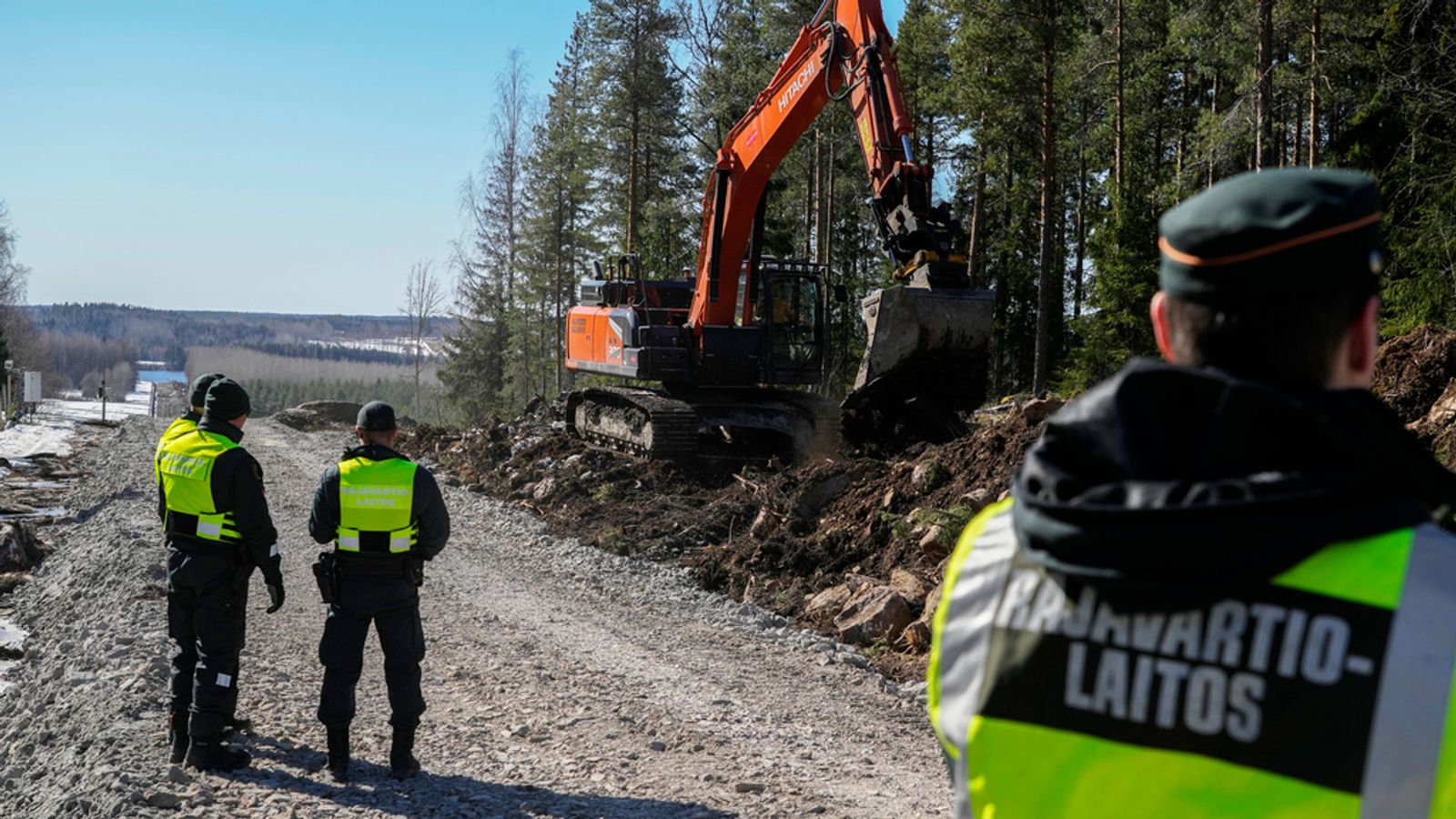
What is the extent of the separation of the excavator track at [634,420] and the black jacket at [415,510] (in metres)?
9.87

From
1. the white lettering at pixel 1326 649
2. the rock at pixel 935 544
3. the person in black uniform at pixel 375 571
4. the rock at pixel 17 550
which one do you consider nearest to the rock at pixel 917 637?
the rock at pixel 935 544

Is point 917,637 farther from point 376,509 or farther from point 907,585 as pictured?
point 376,509

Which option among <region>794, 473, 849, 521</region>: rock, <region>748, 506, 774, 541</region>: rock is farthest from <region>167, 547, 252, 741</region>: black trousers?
<region>794, 473, 849, 521</region>: rock

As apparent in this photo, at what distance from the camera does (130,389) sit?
6196 inches

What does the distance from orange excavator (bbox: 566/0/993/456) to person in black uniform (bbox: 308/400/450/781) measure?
6.91m

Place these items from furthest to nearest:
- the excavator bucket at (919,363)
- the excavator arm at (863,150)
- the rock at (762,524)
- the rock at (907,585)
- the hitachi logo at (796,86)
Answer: the hitachi logo at (796,86), the excavator bucket at (919,363), the rock at (762,524), the excavator arm at (863,150), the rock at (907,585)

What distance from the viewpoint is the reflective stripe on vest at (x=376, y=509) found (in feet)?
20.1

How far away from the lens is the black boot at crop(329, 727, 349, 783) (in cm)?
621

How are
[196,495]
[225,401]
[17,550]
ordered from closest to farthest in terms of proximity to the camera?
[196,495], [225,401], [17,550]

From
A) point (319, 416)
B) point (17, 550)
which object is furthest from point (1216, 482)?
point (319, 416)

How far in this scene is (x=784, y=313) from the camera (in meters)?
16.6

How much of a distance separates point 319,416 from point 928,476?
2782 centimetres

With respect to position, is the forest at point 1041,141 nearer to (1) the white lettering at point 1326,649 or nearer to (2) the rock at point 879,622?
(2) the rock at point 879,622

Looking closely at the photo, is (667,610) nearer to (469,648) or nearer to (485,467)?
(469,648)
